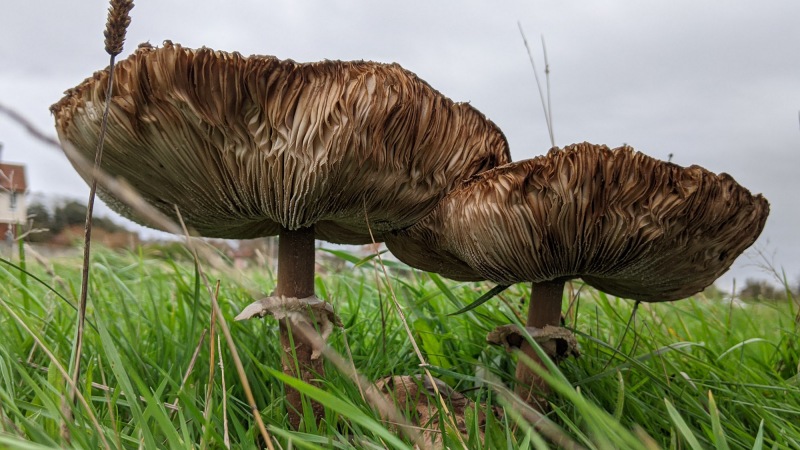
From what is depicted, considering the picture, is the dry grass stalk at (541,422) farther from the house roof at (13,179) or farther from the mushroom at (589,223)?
the house roof at (13,179)

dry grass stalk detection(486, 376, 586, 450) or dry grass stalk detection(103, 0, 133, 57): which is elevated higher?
dry grass stalk detection(103, 0, 133, 57)

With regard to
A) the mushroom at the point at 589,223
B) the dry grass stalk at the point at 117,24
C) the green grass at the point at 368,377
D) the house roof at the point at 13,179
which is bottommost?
the green grass at the point at 368,377

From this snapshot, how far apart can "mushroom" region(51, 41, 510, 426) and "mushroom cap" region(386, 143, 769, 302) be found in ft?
0.81

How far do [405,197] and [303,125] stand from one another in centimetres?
63

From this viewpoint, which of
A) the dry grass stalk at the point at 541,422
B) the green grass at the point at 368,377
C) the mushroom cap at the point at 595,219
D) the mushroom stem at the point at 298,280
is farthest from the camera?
the mushroom stem at the point at 298,280

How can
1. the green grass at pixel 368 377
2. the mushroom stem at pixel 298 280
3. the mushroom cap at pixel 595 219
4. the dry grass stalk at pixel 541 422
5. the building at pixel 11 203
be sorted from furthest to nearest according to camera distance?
1. the building at pixel 11 203
2. the mushroom stem at pixel 298 280
3. the mushroom cap at pixel 595 219
4. the green grass at pixel 368 377
5. the dry grass stalk at pixel 541 422

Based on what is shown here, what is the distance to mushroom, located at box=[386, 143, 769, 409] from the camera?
85.3 inches

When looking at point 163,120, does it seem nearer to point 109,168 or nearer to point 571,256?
point 109,168

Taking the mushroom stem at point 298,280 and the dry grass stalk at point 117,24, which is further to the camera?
the mushroom stem at point 298,280

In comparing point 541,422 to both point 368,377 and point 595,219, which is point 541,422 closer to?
point 595,219

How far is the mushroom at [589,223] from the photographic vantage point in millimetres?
2166

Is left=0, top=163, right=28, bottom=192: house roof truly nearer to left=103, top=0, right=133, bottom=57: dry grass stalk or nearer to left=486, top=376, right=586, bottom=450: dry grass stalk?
left=103, top=0, right=133, bottom=57: dry grass stalk

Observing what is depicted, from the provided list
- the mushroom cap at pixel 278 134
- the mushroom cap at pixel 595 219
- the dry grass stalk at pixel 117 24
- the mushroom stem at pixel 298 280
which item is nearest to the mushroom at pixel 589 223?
the mushroom cap at pixel 595 219

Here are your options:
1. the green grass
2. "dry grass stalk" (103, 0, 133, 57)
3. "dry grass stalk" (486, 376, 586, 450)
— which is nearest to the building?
the green grass
